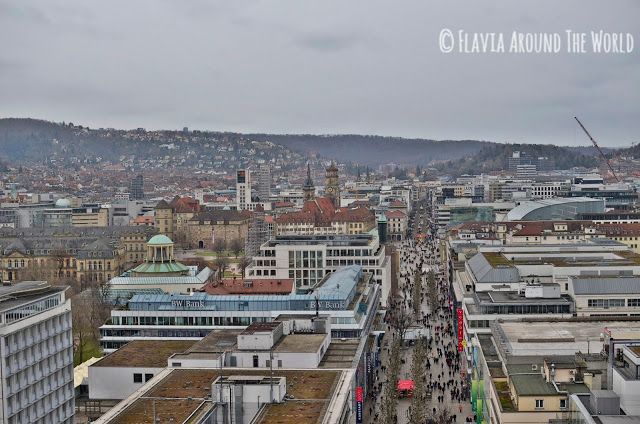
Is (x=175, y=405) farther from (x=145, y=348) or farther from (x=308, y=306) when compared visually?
(x=308, y=306)

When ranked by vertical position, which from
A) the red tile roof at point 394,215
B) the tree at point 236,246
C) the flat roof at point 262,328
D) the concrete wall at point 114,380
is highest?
the flat roof at point 262,328

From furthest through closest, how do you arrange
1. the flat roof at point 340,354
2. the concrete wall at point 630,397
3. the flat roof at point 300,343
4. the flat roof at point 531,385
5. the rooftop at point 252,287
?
1. the rooftop at point 252,287
2. the flat roof at point 340,354
3. the flat roof at point 300,343
4. the flat roof at point 531,385
5. the concrete wall at point 630,397

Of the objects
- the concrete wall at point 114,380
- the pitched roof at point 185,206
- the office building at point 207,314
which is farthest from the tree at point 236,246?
the concrete wall at point 114,380

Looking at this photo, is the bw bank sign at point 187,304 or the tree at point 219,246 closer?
the bw bank sign at point 187,304

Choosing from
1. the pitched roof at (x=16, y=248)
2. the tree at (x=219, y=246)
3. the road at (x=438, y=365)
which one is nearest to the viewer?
the road at (x=438, y=365)

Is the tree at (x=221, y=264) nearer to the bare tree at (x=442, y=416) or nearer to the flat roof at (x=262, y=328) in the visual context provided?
the bare tree at (x=442, y=416)

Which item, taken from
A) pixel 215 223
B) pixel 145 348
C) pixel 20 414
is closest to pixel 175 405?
pixel 20 414

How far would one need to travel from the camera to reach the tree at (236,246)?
14893 centimetres

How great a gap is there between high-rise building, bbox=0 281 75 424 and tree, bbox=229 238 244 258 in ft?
330

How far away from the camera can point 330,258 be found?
8900cm

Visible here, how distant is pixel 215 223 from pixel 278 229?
27.0 metres

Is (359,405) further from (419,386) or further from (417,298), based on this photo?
(417,298)

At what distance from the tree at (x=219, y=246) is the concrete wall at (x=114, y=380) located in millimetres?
95667

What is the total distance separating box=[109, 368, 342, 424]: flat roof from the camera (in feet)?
125
